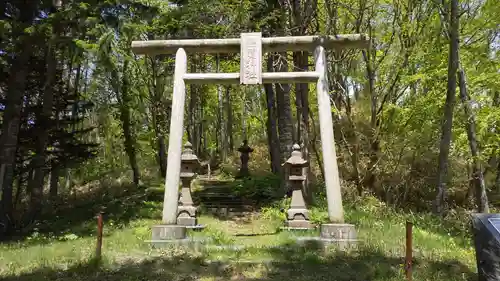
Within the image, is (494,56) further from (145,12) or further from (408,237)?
(145,12)

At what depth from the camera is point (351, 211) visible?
10977 mm

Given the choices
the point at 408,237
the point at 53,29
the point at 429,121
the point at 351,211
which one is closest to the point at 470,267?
the point at 408,237

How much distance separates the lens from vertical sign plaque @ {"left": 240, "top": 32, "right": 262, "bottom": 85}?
881cm

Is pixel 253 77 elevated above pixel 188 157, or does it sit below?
above

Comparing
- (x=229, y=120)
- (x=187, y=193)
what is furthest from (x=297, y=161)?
(x=229, y=120)

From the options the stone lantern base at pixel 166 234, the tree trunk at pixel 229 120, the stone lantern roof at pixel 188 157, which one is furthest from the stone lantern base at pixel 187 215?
the tree trunk at pixel 229 120

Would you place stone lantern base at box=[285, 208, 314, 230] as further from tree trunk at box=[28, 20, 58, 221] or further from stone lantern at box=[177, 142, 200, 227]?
tree trunk at box=[28, 20, 58, 221]

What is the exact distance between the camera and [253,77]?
8805 millimetres

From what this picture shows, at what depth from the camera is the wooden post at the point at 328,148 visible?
8211 mm

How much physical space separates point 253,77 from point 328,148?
226cm

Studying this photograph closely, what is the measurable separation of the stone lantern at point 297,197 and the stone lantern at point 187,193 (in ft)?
8.28

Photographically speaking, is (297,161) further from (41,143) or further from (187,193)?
(41,143)

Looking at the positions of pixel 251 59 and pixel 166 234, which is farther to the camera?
pixel 251 59

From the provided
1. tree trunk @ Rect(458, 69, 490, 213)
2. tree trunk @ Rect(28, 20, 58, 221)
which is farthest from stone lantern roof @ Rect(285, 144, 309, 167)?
tree trunk @ Rect(28, 20, 58, 221)
